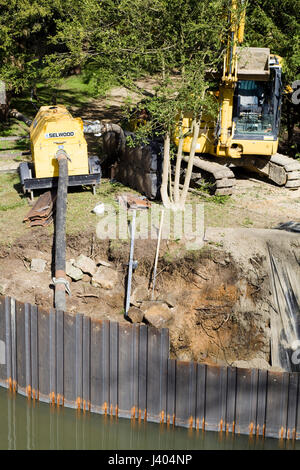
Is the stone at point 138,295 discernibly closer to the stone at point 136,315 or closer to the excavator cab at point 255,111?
the stone at point 136,315

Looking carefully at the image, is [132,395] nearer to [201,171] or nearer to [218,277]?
[218,277]

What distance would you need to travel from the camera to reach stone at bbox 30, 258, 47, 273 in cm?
1534

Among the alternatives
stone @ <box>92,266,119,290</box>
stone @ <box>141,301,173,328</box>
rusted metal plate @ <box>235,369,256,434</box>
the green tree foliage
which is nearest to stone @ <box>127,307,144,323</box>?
stone @ <box>141,301,173,328</box>

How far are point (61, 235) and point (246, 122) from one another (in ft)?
21.9

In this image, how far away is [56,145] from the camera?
17391 mm

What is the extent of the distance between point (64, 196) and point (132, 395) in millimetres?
5903

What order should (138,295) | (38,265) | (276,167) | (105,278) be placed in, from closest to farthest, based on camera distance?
(138,295) < (105,278) < (38,265) < (276,167)

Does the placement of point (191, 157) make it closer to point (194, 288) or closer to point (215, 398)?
point (194, 288)

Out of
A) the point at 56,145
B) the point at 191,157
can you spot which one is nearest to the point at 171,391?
the point at 191,157

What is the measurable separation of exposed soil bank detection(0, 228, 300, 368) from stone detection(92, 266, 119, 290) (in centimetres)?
9

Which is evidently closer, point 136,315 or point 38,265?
point 136,315

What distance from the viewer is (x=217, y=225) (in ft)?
53.6

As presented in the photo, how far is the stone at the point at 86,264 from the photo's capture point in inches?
603
